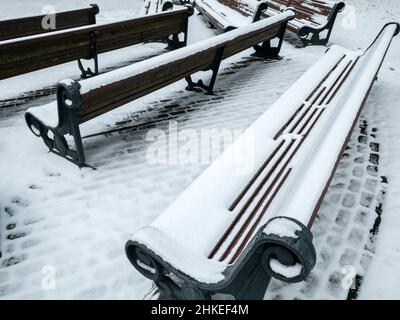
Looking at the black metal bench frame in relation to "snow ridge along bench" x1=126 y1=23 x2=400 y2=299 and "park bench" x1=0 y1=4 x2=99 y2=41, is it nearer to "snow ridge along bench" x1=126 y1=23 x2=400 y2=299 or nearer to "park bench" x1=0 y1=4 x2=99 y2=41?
"park bench" x1=0 y1=4 x2=99 y2=41

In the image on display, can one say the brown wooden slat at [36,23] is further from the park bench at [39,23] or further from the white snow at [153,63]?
the white snow at [153,63]

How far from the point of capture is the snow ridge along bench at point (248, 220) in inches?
50.2

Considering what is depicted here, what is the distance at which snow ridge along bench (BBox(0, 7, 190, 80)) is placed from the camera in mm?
3742

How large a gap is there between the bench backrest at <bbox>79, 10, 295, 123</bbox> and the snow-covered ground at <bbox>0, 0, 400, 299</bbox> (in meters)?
0.51

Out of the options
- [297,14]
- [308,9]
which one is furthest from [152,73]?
[308,9]

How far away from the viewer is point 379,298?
6.47 feet

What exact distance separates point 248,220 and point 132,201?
1.31 meters

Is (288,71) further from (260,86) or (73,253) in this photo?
(73,253)

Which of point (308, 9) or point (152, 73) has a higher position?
point (308, 9)

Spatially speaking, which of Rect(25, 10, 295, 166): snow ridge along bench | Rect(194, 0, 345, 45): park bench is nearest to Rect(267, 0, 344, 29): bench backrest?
Rect(194, 0, 345, 45): park bench

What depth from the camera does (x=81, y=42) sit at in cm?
457

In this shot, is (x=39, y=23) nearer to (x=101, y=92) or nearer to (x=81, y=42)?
(x=81, y=42)

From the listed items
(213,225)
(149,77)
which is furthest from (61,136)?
(213,225)

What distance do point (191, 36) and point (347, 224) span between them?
22.5 feet
